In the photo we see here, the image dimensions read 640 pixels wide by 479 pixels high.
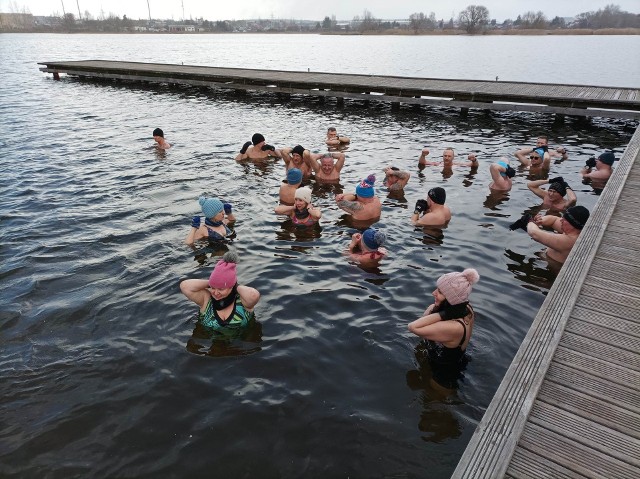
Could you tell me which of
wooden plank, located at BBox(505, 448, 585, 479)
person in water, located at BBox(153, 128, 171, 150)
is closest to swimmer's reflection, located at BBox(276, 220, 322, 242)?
wooden plank, located at BBox(505, 448, 585, 479)

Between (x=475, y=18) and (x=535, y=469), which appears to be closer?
(x=535, y=469)

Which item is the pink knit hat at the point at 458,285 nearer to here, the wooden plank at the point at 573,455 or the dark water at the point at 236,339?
the dark water at the point at 236,339

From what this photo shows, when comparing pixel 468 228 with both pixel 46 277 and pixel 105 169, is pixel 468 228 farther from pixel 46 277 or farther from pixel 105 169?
pixel 105 169

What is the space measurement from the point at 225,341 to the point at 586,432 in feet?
14.9

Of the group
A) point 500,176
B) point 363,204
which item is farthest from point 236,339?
point 500,176

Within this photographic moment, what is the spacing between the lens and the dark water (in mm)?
4703

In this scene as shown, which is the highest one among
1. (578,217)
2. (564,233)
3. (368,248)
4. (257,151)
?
(578,217)

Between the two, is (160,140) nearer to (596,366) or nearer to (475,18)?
(596,366)

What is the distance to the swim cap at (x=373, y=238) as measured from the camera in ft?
24.7

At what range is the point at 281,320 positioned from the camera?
684 cm

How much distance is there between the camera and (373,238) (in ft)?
25.2

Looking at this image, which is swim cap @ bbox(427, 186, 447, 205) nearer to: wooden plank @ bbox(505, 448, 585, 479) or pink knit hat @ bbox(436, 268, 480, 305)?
pink knit hat @ bbox(436, 268, 480, 305)

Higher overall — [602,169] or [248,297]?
[602,169]

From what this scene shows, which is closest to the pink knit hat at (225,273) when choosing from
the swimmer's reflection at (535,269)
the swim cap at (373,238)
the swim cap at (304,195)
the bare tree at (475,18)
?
the swim cap at (373,238)
